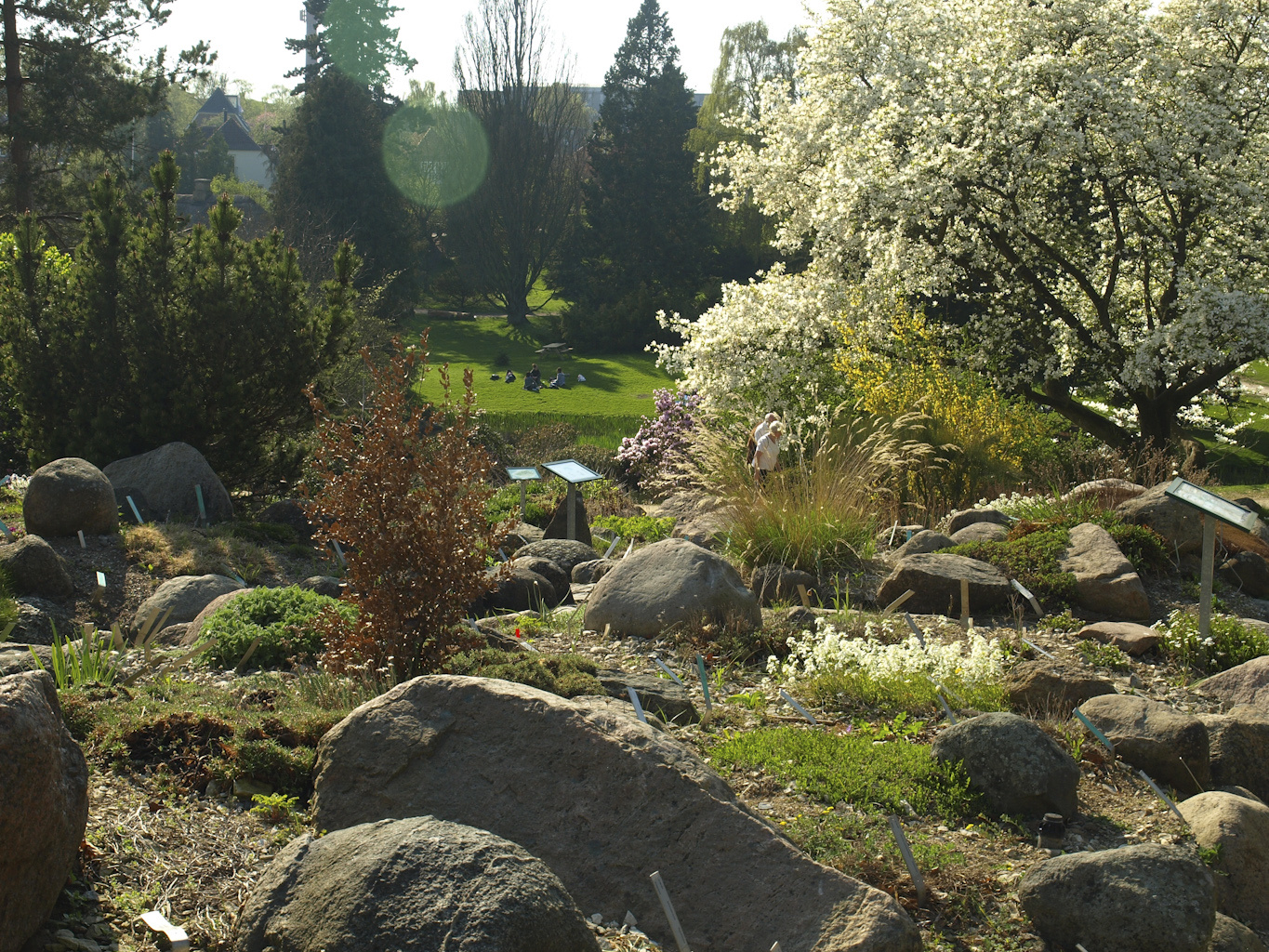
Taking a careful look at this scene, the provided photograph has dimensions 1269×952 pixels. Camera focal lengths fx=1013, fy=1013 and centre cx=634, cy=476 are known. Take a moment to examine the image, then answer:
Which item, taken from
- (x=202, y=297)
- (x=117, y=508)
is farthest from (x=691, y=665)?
(x=202, y=297)

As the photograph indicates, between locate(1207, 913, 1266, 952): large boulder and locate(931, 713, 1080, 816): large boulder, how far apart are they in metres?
0.58

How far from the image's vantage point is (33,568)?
7074mm

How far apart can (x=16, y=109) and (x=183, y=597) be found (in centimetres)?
1524

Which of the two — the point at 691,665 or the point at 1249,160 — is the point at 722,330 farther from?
the point at 691,665

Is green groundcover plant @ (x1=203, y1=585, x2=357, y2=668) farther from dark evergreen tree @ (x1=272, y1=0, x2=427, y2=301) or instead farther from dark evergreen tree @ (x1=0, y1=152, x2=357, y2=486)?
dark evergreen tree @ (x1=272, y1=0, x2=427, y2=301)

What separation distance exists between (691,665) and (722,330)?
815 centimetres

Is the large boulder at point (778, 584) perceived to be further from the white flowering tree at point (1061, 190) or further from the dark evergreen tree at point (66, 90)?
the dark evergreen tree at point (66, 90)

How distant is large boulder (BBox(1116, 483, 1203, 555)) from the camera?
738 centimetres

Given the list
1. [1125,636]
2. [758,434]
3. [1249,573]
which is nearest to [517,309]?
[758,434]

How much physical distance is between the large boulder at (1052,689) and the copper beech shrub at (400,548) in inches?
101

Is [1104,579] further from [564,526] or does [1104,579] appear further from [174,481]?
[174,481]

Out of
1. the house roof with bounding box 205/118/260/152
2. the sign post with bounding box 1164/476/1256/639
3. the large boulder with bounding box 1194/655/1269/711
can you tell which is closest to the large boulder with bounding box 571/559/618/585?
the sign post with bounding box 1164/476/1256/639

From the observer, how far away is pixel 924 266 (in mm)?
12180

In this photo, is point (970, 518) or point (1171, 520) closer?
point (1171, 520)
